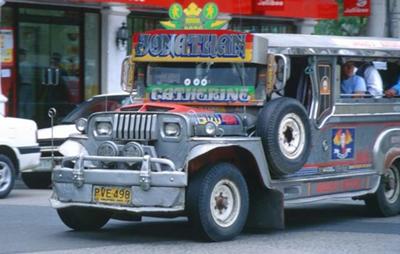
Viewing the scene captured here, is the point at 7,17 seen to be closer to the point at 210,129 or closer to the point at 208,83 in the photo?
the point at 208,83

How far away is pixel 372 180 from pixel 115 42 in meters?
11.4

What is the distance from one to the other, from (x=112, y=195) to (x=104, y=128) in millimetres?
859

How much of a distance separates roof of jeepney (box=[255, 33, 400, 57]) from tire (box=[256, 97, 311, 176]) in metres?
0.64

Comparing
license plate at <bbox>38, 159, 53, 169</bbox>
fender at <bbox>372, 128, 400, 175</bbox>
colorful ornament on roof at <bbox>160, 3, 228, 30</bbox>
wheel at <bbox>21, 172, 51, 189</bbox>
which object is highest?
colorful ornament on roof at <bbox>160, 3, 228, 30</bbox>

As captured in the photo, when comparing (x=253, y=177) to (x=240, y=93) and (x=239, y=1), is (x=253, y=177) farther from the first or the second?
(x=239, y=1)

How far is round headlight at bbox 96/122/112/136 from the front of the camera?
1022 centimetres

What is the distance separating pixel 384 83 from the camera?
41.5ft

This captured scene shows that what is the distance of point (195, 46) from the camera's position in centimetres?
1075

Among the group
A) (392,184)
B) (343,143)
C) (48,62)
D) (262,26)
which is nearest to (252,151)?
(343,143)

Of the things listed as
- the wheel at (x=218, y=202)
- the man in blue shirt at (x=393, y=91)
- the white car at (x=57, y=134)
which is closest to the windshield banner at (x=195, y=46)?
the wheel at (x=218, y=202)

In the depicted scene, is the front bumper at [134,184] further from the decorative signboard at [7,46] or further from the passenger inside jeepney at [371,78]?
the decorative signboard at [7,46]

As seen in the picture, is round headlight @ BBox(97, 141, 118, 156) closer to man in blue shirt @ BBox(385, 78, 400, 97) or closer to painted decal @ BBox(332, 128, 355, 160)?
painted decal @ BBox(332, 128, 355, 160)

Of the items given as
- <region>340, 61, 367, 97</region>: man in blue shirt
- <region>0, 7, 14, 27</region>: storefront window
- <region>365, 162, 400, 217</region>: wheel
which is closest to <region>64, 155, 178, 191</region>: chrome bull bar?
<region>340, 61, 367, 97</region>: man in blue shirt

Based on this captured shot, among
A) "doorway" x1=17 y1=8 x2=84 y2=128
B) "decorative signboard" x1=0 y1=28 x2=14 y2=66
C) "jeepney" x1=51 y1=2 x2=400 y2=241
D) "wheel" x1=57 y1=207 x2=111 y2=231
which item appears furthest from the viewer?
"doorway" x1=17 y1=8 x2=84 y2=128
